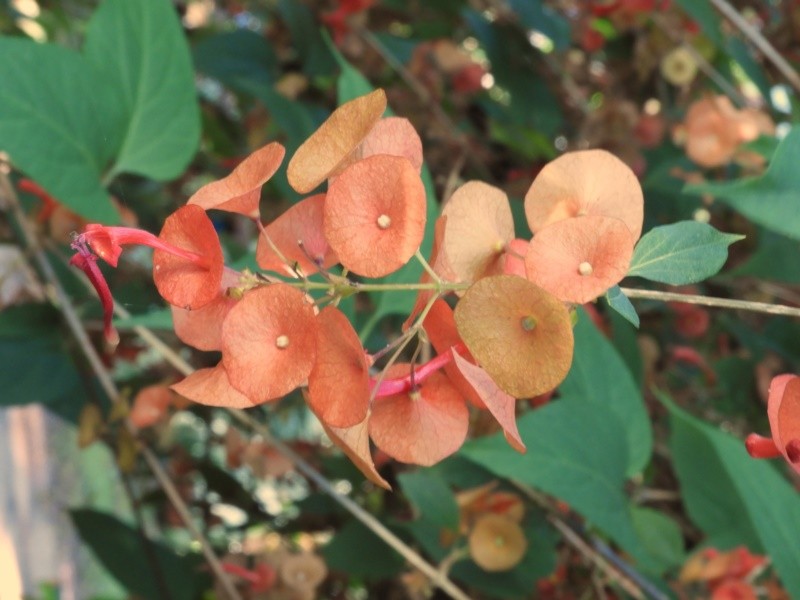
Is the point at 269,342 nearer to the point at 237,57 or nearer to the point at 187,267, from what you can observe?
the point at 187,267

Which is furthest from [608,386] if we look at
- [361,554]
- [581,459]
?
[361,554]

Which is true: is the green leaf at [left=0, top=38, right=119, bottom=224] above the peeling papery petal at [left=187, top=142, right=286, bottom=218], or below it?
below

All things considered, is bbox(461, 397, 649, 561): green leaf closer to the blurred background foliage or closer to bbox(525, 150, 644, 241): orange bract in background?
the blurred background foliage

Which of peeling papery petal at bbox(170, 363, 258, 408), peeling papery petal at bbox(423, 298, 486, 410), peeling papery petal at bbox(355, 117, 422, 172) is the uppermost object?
peeling papery petal at bbox(355, 117, 422, 172)

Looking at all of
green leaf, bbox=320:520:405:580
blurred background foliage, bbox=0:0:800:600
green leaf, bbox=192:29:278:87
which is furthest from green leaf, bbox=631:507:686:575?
green leaf, bbox=192:29:278:87

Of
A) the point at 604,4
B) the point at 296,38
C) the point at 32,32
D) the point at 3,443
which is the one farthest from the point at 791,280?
the point at 3,443

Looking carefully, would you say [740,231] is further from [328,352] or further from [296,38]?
[328,352]

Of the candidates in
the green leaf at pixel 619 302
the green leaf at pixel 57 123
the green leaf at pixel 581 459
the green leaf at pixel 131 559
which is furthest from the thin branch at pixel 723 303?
the green leaf at pixel 131 559

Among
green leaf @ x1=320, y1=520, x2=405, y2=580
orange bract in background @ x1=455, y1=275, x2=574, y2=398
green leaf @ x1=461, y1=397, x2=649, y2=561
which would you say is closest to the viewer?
orange bract in background @ x1=455, y1=275, x2=574, y2=398
